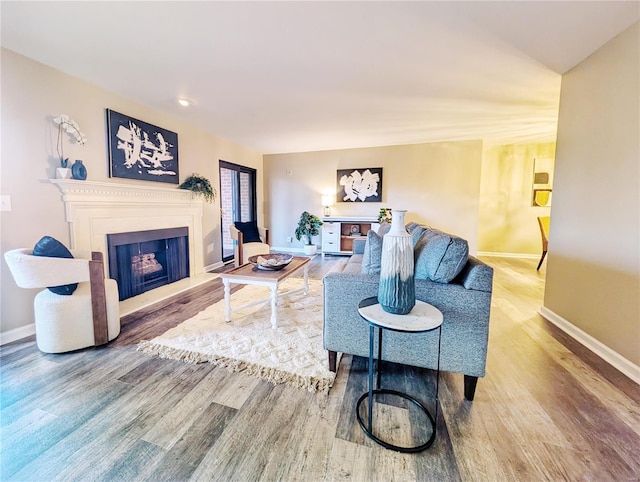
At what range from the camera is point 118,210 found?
2906 mm

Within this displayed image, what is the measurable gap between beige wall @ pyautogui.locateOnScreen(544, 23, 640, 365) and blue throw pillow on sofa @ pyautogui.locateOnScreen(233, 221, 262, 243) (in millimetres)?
4061

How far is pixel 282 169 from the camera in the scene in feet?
20.2

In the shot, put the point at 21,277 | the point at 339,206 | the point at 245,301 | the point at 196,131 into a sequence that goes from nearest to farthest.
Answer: the point at 21,277, the point at 245,301, the point at 196,131, the point at 339,206

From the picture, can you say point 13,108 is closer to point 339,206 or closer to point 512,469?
point 512,469

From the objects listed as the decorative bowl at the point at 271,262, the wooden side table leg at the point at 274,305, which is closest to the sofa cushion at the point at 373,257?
the wooden side table leg at the point at 274,305

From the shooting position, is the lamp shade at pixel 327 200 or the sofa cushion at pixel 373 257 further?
the lamp shade at pixel 327 200

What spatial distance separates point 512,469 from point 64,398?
7.45 feet

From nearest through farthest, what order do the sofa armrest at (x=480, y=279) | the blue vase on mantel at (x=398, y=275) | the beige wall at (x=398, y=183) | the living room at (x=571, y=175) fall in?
1. the blue vase on mantel at (x=398, y=275)
2. the sofa armrest at (x=480, y=279)
3. the living room at (x=571, y=175)
4. the beige wall at (x=398, y=183)

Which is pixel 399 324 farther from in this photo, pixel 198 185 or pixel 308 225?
pixel 308 225

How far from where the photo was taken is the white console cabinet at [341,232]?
222 inches

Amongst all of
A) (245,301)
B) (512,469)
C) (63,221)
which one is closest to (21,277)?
(63,221)

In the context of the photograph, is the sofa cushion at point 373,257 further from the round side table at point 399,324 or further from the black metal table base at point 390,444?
the black metal table base at point 390,444

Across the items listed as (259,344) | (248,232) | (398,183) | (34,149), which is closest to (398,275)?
(259,344)

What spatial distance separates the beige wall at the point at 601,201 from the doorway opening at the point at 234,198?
4.65 m
